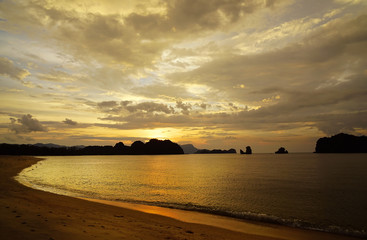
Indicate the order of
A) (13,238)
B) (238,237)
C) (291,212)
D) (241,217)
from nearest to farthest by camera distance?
(13,238) → (238,237) → (241,217) → (291,212)

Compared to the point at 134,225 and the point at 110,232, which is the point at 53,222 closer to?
the point at 110,232

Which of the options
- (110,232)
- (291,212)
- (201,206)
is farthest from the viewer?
(201,206)

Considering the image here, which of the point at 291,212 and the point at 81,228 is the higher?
the point at 81,228

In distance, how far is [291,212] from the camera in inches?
889

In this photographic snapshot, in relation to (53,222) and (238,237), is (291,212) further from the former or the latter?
(53,222)

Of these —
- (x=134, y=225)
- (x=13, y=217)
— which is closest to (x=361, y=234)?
(x=134, y=225)

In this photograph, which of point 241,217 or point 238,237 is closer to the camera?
point 238,237

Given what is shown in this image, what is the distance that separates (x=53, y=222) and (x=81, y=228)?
6.85ft

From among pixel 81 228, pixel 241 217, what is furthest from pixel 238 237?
pixel 81 228

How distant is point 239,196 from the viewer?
1224 inches

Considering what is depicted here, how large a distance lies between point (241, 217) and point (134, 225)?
445 inches

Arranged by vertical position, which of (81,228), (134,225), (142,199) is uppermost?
(81,228)

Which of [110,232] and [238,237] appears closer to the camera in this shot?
[110,232]

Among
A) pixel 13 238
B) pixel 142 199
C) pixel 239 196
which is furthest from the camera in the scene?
pixel 239 196
